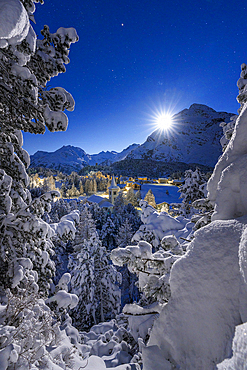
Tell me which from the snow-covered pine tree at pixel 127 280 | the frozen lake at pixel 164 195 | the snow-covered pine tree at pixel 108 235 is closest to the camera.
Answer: the snow-covered pine tree at pixel 127 280

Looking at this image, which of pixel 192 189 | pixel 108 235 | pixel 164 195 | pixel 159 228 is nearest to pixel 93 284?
pixel 159 228

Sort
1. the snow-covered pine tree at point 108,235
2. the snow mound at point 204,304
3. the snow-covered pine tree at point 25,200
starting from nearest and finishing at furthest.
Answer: the snow mound at point 204,304
the snow-covered pine tree at point 25,200
the snow-covered pine tree at point 108,235

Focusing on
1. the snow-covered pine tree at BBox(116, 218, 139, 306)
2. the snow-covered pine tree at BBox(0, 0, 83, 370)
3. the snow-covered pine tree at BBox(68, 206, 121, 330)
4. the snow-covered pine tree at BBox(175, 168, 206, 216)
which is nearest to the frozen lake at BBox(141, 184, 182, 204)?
the snow-covered pine tree at BBox(116, 218, 139, 306)

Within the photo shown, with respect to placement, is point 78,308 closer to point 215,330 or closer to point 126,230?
point 126,230

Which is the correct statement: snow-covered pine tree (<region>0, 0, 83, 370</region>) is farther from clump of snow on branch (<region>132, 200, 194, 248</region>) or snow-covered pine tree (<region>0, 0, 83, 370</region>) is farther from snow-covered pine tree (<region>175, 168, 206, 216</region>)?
snow-covered pine tree (<region>175, 168, 206, 216</region>)

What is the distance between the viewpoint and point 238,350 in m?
0.64

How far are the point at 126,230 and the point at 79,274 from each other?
915 cm

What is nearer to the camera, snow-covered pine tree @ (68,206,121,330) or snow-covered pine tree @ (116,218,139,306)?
snow-covered pine tree @ (68,206,121,330)

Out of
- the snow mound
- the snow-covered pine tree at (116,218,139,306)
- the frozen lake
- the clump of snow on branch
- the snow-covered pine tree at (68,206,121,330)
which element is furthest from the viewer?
the frozen lake

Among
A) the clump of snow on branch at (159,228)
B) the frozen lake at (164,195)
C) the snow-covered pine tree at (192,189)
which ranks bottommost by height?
the clump of snow on branch at (159,228)

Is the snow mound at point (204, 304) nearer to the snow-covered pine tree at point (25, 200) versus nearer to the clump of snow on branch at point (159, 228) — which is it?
the snow-covered pine tree at point (25, 200)

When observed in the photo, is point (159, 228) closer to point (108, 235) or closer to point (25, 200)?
point (25, 200)

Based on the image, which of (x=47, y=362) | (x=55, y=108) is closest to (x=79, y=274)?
(x=47, y=362)

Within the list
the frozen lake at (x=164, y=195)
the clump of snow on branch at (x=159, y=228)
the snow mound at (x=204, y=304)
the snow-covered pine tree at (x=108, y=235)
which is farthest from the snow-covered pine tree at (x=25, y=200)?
the frozen lake at (x=164, y=195)
